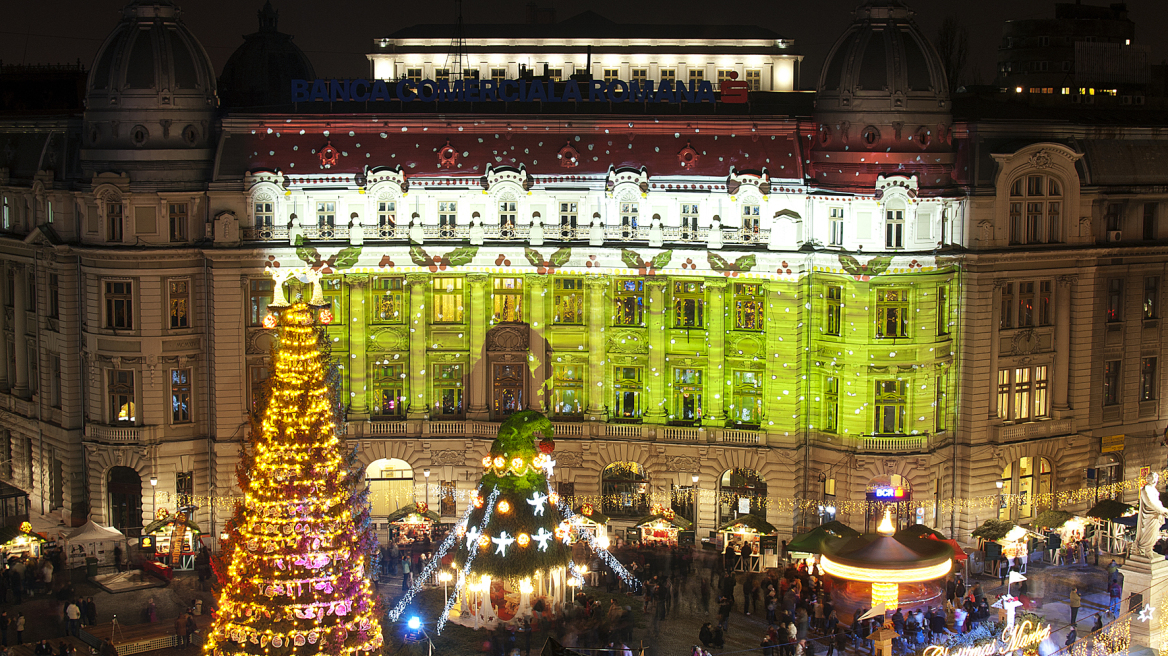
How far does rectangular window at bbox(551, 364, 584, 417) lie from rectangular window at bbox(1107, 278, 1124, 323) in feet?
119

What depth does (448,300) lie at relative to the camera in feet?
383

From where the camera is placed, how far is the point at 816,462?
11375cm

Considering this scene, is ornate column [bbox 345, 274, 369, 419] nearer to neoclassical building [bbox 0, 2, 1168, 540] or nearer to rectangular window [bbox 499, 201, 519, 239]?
neoclassical building [bbox 0, 2, 1168, 540]

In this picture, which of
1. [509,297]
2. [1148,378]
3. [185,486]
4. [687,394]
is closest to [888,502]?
[687,394]

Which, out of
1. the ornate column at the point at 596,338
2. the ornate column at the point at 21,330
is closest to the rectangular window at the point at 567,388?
the ornate column at the point at 596,338

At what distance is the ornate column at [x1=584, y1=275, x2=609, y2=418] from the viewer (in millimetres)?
115438

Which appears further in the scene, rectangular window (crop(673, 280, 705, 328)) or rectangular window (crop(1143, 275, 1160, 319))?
rectangular window (crop(1143, 275, 1160, 319))

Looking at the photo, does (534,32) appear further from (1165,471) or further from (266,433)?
(266,433)

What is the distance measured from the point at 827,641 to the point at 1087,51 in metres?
90.6

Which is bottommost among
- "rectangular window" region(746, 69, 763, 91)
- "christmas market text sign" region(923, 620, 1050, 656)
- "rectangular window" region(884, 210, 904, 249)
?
"christmas market text sign" region(923, 620, 1050, 656)

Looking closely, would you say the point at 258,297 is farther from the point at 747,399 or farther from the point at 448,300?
the point at 747,399

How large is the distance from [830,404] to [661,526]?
13582 mm

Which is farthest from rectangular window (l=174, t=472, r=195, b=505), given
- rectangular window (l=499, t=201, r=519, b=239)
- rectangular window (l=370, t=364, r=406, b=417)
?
rectangular window (l=499, t=201, r=519, b=239)

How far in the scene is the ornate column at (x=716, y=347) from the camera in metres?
114
